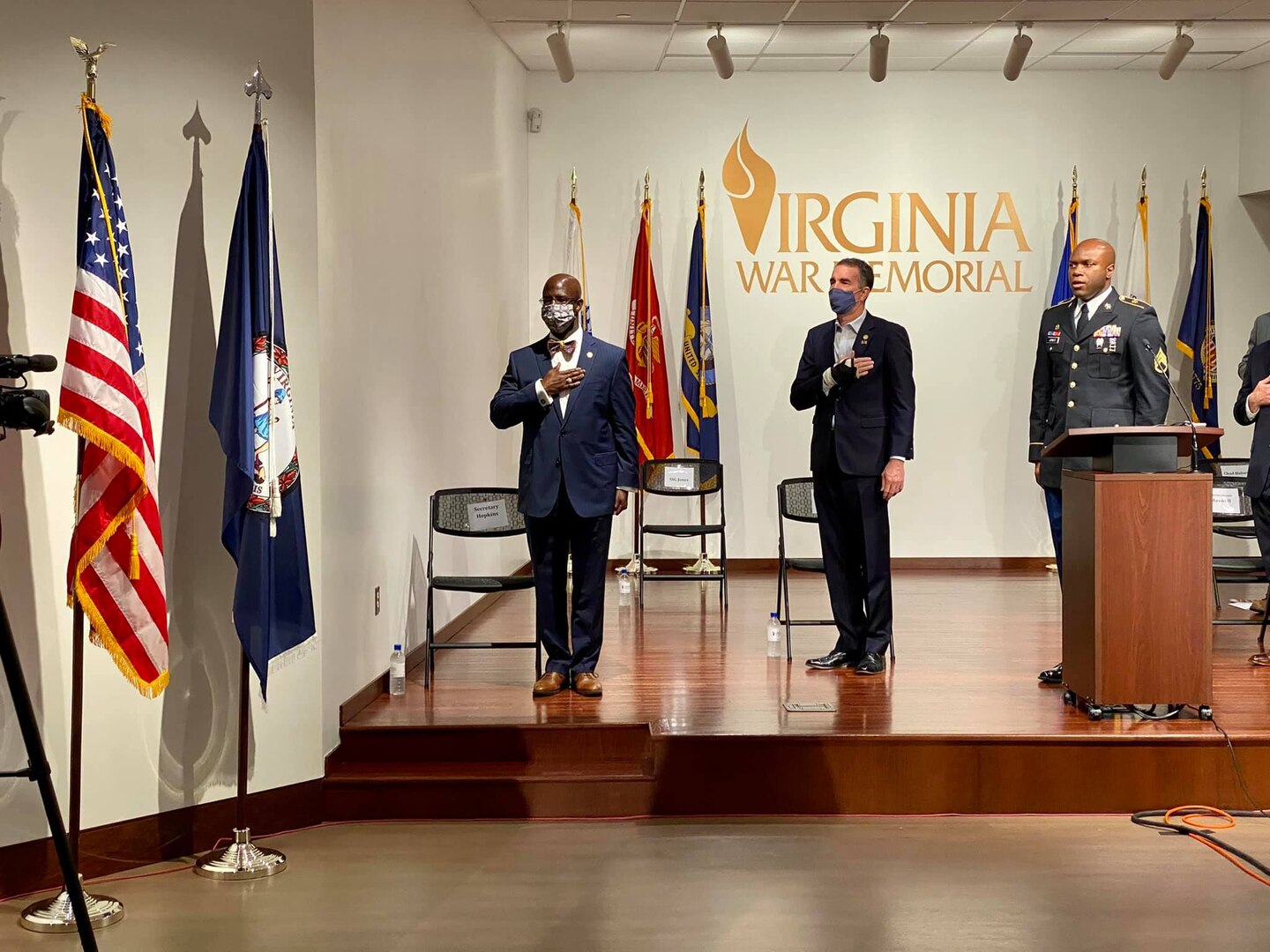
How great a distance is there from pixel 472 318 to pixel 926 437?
12.1ft

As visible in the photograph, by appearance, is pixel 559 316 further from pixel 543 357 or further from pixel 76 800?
pixel 76 800

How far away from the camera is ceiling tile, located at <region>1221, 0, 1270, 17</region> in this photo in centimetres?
761

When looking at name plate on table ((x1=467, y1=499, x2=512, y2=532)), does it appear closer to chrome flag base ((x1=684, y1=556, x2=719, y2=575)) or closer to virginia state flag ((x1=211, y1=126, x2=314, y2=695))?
virginia state flag ((x1=211, y1=126, x2=314, y2=695))

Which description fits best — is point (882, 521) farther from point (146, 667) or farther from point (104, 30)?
point (104, 30)

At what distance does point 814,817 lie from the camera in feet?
14.6

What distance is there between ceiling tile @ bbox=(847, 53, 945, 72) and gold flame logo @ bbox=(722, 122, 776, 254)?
853 mm

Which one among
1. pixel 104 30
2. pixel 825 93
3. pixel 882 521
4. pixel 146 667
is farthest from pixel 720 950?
pixel 825 93

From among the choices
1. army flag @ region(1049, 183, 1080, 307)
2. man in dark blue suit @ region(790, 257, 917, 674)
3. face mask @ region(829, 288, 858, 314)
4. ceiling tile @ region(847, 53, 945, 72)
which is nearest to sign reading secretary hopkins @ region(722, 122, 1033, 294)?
army flag @ region(1049, 183, 1080, 307)

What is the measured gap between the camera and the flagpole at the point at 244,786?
3861mm

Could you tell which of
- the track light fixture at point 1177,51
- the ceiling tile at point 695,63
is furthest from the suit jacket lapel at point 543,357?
the track light fixture at point 1177,51

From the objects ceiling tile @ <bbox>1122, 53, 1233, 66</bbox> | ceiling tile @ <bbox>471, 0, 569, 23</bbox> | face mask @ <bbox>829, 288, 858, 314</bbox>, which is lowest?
face mask @ <bbox>829, 288, 858, 314</bbox>

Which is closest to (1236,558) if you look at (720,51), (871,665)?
(871,665)

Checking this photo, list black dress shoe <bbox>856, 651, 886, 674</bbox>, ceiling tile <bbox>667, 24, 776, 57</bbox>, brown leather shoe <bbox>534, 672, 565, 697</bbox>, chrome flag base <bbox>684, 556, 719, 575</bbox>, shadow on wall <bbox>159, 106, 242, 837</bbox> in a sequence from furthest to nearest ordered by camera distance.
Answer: chrome flag base <bbox>684, 556, 719, 575</bbox>
ceiling tile <bbox>667, 24, 776, 57</bbox>
black dress shoe <bbox>856, 651, 886, 674</bbox>
brown leather shoe <bbox>534, 672, 565, 697</bbox>
shadow on wall <bbox>159, 106, 242, 837</bbox>

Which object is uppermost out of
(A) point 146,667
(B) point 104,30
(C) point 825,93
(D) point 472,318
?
(C) point 825,93
